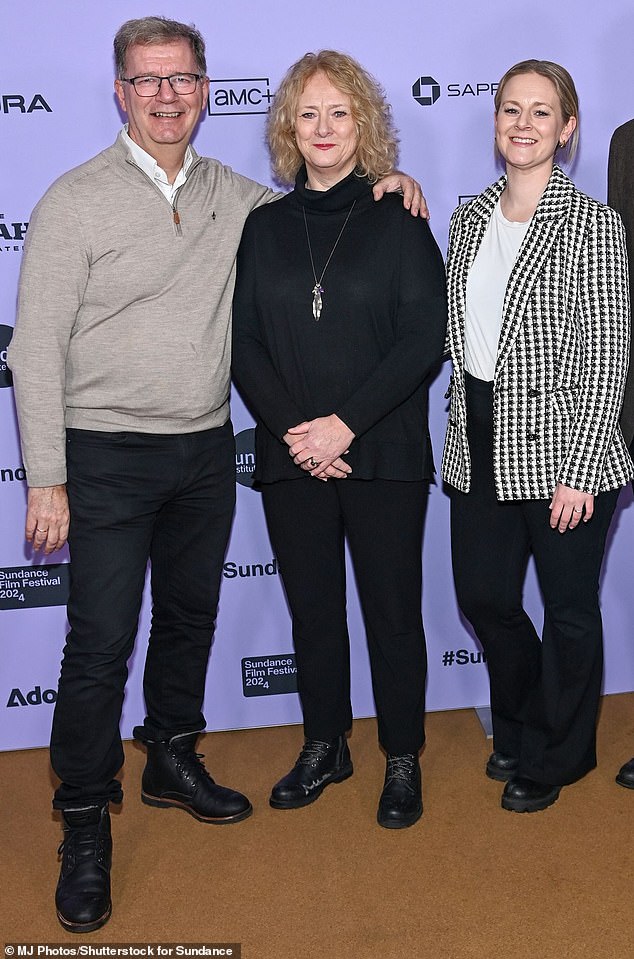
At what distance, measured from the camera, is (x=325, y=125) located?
2.34 metres

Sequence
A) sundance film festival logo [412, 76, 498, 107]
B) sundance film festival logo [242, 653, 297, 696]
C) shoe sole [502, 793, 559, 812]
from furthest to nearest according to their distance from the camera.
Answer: sundance film festival logo [242, 653, 297, 696], sundance film festival logo [412, 76, 498, 107], shoe sole [502, 793, 559, 812]

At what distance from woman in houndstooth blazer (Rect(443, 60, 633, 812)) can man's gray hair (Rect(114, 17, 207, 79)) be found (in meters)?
0.73

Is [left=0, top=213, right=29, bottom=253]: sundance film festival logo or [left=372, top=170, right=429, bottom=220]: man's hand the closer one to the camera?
[left=372, top=170, right=429, bottom=220]: man's hand

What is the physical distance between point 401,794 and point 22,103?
2102mm

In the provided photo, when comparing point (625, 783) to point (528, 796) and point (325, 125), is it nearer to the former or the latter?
point (528, 796)

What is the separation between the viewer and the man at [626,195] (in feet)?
7.93

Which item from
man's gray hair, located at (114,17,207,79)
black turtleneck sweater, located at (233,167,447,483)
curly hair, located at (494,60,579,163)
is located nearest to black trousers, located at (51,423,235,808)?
black turtleneck sweater, located at (233,167,447,483)

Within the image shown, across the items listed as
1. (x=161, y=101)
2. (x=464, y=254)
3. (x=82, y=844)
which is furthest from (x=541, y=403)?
(x=82, y=844)

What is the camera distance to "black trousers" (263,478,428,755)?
245 centimetres

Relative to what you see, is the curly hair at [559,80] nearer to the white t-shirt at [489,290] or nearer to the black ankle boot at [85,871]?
the white t-shirt at [489,290]

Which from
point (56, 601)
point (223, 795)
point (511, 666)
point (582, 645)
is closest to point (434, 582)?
point (511, 666)

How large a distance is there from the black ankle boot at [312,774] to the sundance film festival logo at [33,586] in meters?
0.88

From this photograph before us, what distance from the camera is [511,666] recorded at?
264cm

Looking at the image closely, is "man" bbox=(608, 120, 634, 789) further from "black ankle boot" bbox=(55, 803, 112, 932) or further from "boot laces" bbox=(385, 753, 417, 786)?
"black ankle boot" bbox=(55, 803, 112, 932)
